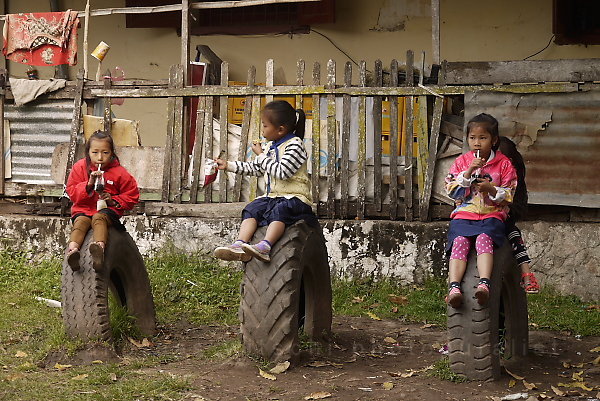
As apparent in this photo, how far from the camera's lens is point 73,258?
22.4 ft

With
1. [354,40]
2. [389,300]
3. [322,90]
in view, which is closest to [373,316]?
[389,300]

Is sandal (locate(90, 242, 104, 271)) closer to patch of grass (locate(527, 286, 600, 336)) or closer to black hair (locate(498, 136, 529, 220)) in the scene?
black hair (locate(498, 136, 529, 220))

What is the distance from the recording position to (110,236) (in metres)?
7.16

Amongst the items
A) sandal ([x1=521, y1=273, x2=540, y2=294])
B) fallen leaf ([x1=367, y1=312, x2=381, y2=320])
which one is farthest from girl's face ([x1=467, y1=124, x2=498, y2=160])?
fallen leaf ([x1=367, y1=312, x2=381, y2=320])

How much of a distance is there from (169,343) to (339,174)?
2939 millimetres

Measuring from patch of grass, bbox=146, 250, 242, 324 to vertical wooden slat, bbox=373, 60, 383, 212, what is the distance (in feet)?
5.22

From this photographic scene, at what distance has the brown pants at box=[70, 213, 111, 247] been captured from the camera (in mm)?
7004

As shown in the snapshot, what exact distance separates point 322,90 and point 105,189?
9.73ft

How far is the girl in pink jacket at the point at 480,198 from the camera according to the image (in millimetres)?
6121

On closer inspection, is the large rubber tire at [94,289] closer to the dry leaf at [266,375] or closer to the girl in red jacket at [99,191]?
the girl in red jacket at [99,191]

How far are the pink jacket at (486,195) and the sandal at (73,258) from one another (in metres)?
2.68

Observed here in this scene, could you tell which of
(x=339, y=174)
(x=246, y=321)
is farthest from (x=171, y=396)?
(x=339, y=174)

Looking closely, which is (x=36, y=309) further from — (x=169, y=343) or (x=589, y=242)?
(x=589, y=242)

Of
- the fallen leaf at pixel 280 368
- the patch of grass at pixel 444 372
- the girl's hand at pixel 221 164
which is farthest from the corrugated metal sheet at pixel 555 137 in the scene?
the fallen leaf at pixel 280 368
